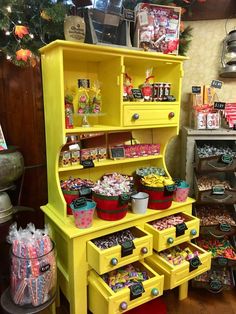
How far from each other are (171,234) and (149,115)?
75cm

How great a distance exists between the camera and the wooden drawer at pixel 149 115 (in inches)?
64.3

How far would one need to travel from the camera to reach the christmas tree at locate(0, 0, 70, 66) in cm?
141

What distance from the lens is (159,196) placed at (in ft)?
5.69

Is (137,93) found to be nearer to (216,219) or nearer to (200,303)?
(216,219)

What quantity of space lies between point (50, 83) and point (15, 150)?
1.50ft

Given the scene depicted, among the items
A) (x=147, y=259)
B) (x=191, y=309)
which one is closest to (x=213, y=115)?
(x=147, y=259)

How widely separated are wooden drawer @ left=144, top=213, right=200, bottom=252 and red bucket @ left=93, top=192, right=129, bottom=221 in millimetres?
241

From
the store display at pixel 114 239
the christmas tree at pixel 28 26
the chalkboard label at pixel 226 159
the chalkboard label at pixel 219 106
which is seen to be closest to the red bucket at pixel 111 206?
the store display at pixel 114 239

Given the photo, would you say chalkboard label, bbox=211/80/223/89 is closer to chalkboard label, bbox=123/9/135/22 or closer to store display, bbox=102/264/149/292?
chalkboard label, bbox=123/9/135/22

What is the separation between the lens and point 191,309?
1884mm

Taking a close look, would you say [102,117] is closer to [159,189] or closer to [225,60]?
[159,189]

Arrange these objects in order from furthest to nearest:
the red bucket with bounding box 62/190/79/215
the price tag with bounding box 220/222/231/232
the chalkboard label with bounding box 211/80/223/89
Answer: the chalkboard label with bounding box 211/80/223/89, the price tag with bounding box 220/222/231/232, the red bucket with bounding box 62/190/79/215

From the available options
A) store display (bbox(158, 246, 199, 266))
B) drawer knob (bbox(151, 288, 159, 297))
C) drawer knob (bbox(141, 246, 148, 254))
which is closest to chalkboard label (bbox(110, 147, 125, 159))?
drawer knob (bbox(141, 246, 148, 254))

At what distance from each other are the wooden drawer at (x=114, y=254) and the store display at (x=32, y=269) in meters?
0.22
